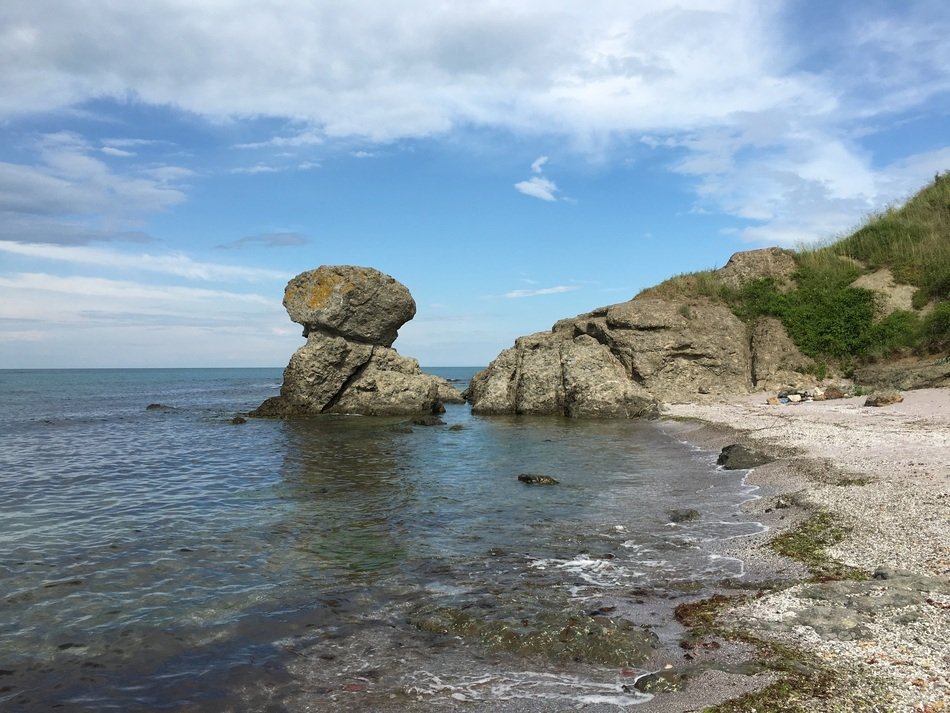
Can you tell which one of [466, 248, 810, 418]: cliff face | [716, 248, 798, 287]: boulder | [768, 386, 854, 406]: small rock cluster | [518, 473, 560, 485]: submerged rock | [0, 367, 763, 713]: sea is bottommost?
[0, 367, 763, 713]: sea

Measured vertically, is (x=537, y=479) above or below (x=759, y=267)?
below

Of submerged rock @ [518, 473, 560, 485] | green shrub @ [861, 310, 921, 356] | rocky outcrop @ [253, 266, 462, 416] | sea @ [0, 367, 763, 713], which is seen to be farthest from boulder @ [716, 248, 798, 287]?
submerged rock @ [518, 473, 560, 485]

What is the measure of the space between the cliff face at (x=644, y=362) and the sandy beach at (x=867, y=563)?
14409 mm

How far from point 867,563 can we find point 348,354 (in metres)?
28.8

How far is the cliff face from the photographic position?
31.6 metres

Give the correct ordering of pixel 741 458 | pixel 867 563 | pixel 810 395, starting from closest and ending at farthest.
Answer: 1. pixel 867 563
2. pixel 741 458
3. pixel 810 395

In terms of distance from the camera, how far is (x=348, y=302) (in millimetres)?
33781

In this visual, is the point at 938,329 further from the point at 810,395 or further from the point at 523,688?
the point at 523,688

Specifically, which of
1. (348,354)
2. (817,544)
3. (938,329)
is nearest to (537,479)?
(817,544)

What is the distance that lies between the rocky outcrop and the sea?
14.4 m

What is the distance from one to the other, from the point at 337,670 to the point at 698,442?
17.1 m

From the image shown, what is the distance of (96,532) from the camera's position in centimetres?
1106

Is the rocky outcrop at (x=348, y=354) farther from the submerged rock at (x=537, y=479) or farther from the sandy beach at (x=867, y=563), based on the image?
the sandy beach at (x=867, y=563)

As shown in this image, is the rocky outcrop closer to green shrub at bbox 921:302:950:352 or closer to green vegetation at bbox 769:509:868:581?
green shrub at bbox 921:302:950:352
